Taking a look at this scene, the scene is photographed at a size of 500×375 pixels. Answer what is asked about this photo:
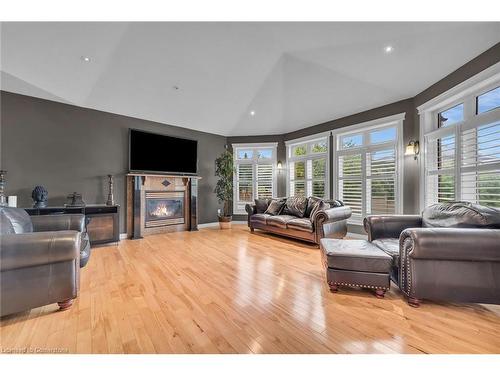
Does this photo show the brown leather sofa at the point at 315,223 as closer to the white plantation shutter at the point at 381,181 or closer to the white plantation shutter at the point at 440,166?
the white plantation shutter at the point at 381,181

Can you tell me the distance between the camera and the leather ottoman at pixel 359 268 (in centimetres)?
205

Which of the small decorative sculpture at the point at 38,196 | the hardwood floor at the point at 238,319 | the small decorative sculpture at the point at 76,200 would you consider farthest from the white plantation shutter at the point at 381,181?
the small decorative sculpture at the point at 38,196

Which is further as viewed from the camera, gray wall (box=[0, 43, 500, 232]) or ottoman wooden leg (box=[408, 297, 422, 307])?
gray wall (box=[0, 43, 500, 232])

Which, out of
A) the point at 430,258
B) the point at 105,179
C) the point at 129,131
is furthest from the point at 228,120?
the point at 430,258

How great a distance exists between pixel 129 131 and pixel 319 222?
171 inches

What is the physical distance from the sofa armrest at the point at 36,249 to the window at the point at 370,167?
4831 millimetres

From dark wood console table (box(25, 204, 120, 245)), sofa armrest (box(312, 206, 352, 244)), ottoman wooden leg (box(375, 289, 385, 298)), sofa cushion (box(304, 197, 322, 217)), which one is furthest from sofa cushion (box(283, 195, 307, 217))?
dark wood console table (box(25, 204, 120, 245))

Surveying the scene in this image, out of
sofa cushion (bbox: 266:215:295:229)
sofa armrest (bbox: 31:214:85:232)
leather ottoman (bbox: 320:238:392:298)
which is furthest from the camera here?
sofa cushion (bbox: 266:215:295:229)

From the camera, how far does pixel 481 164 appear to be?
9.07ft

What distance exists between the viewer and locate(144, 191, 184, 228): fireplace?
4.85 m

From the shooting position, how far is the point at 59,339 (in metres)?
1.47

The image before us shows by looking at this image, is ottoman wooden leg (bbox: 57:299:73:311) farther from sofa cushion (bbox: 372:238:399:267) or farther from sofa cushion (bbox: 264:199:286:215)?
sofa cushion (bbox: 264:199:286:215)

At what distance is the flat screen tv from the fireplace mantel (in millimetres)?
175
